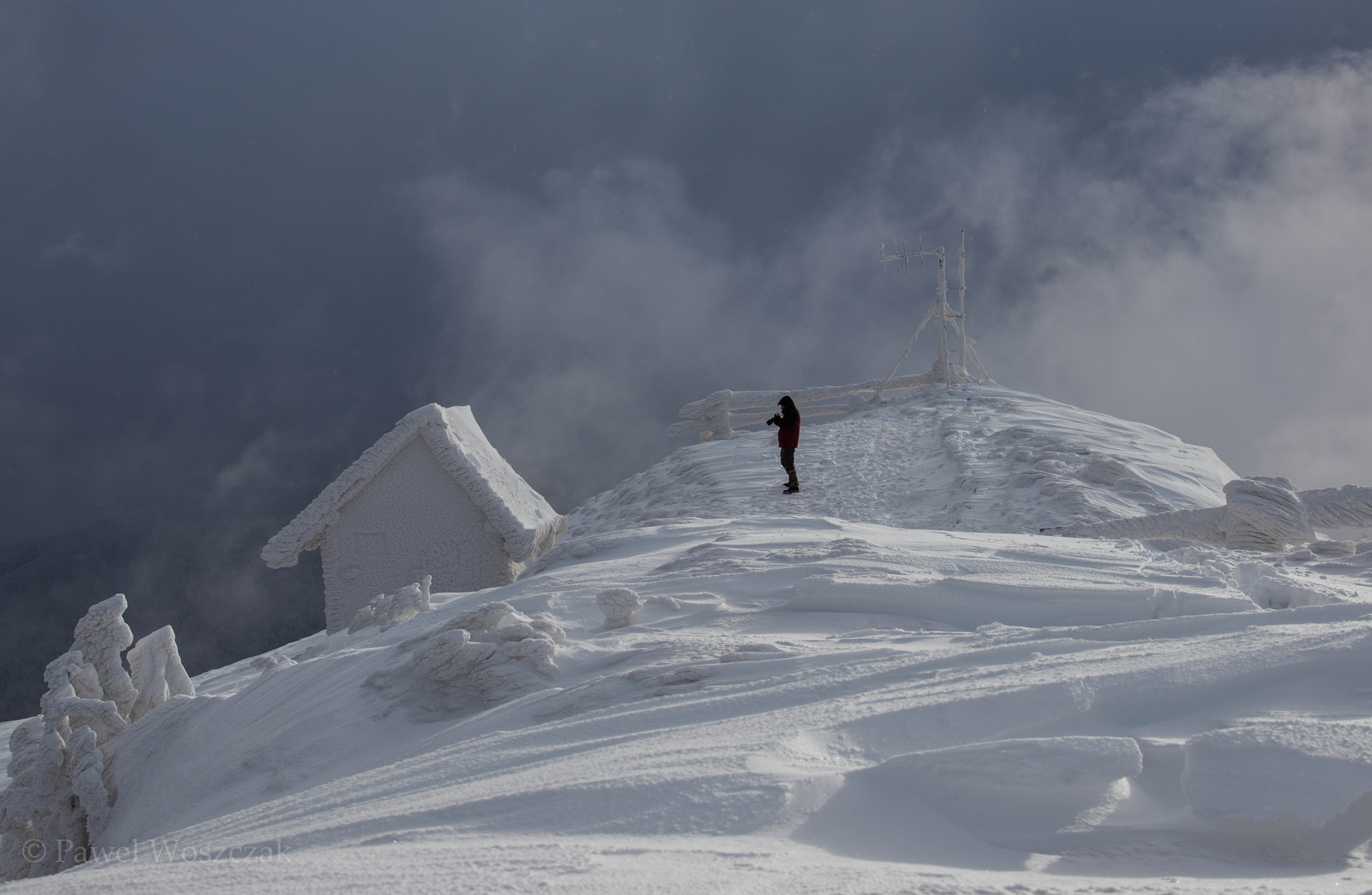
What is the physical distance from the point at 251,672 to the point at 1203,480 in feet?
38.6

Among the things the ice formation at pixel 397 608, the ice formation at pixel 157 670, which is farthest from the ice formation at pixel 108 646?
the ice formation at pixel 397 608

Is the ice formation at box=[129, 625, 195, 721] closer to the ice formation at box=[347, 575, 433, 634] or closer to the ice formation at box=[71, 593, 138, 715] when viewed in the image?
the ice formation at box=[71, 593, 138, 715]

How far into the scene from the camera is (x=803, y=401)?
17.5 metres

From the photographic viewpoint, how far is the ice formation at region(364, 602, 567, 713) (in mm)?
3643

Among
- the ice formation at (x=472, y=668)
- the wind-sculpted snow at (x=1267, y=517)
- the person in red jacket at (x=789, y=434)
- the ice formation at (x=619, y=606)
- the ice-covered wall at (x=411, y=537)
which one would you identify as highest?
the person in red jacket at (x=789, y=434)

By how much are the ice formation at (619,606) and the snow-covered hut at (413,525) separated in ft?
17.5

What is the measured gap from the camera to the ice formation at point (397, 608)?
580 cm

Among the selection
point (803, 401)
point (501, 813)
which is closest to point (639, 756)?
point (501, 813)

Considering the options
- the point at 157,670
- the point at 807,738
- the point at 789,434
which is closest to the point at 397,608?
the point at 157,670

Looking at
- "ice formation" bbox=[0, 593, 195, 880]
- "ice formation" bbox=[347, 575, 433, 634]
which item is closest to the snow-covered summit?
"ice formation" bbox=[347, 575, 433, 634]

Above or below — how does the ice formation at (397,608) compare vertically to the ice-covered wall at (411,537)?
below

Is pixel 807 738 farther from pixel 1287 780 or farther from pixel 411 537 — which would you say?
pixel 411 537

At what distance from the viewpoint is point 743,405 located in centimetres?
1719

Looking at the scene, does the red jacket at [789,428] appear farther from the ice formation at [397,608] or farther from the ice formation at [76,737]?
the ice formation at [76,737]
